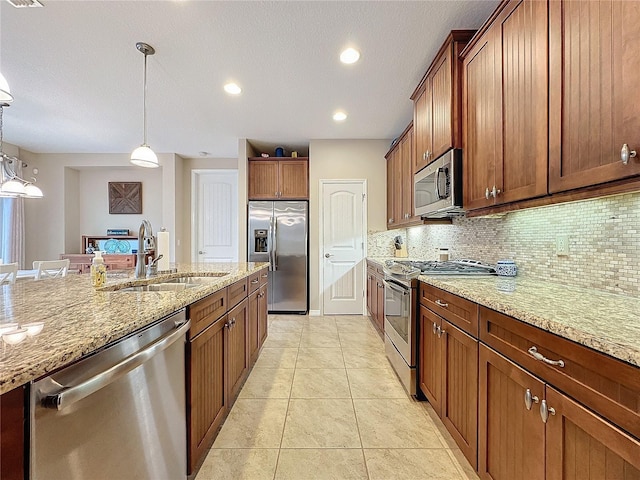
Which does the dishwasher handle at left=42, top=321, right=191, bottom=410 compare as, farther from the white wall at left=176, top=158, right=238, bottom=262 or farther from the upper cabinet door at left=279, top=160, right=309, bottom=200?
the white wall at left=176, top=158, right=238, bottom=262

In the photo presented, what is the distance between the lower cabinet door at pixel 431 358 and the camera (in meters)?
1.73

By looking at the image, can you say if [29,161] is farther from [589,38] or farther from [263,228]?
[589,38]

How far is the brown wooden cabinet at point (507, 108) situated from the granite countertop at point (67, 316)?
5.42 ft

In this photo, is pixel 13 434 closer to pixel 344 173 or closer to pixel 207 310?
pixel 207 310

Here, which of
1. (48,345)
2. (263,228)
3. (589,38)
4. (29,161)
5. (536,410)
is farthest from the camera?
(29,161)

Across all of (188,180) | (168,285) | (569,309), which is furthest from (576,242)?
(188,180)

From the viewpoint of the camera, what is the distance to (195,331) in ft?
4.48

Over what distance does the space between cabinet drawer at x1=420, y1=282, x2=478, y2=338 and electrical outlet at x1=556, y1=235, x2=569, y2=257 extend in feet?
2.13

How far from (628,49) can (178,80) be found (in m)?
3.11

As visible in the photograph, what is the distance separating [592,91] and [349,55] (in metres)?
1.81

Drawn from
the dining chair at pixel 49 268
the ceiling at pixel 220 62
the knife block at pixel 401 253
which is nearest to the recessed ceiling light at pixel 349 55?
the ceiling at pixel 220 62

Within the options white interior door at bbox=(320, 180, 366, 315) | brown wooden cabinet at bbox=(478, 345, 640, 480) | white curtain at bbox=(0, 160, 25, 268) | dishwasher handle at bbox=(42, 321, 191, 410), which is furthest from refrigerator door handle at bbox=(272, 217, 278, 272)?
white curtain at bbox=(0, 160, 25, 268)

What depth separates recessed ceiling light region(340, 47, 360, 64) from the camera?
2336mm

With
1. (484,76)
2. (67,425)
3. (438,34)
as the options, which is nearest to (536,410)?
(67,425)
